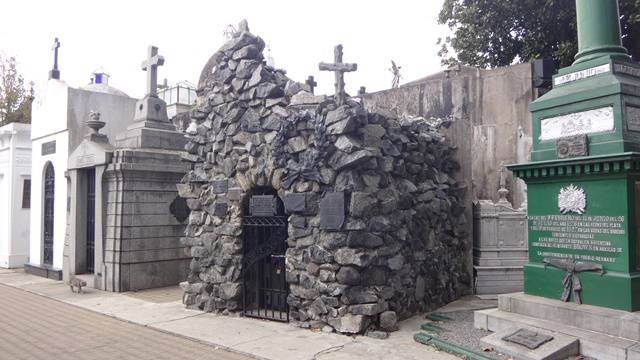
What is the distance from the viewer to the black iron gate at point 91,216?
41.5 ft

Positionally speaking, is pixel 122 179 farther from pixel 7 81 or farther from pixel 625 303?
pixel 7 81

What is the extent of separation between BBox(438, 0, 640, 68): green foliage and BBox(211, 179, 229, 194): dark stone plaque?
10780 mm

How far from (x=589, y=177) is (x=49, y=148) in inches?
553

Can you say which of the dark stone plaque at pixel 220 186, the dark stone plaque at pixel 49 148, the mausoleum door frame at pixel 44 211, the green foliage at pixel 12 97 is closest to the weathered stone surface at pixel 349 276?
the dark stone plaque at pixel 220 186

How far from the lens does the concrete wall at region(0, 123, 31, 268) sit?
16734 millimetres

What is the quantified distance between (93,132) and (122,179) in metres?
1.88

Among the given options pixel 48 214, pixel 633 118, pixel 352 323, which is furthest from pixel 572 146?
pixel 48 214

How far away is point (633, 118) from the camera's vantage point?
5984mm

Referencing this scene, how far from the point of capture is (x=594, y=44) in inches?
262

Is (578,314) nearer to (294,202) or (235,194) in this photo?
(294,202)

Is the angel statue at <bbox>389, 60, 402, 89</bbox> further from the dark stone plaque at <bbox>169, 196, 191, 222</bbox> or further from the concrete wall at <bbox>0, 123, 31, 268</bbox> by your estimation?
the concrete wall at <bbox>0, 123, 31, 268</bbox>

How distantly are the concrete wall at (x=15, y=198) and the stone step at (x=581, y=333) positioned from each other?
1558 centimetres

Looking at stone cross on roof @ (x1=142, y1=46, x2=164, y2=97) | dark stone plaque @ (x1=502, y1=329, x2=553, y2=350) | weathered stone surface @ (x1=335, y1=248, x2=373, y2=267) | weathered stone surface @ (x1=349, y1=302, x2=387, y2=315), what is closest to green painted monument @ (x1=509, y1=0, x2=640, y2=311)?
dark stone plaque @ (x1=502, y1=329, x2=553, y2=350)

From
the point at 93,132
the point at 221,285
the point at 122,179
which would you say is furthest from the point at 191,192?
the point at 93,132
